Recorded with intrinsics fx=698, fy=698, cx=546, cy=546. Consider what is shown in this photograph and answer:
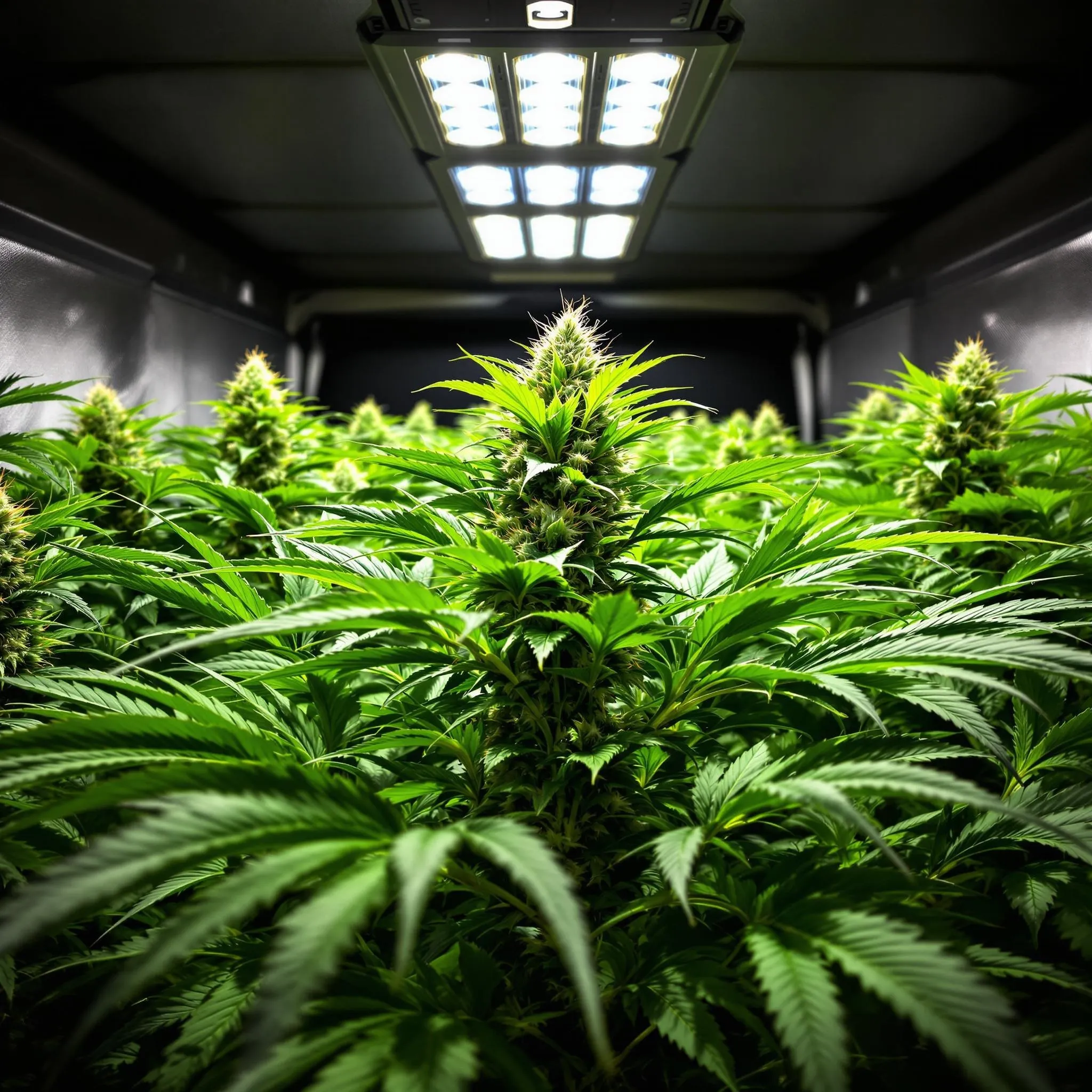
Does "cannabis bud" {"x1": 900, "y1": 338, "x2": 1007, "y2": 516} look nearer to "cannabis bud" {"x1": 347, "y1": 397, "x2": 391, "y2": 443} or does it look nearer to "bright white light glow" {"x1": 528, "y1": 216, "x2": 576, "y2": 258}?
"cannabis bud" {"x1": 347, "y1": 397, "x2": 391, "y2": 443}

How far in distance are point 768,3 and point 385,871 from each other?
226 centimetres

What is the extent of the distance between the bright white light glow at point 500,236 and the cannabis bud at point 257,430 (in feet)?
5.12

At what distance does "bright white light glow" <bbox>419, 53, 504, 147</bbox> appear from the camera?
183 cm

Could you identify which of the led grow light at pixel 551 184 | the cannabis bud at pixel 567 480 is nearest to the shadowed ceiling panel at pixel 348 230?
the led grow light at pixel 551 184

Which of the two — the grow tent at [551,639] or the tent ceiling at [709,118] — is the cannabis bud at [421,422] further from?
the grow tent at [551,639]

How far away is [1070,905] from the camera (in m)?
0.77

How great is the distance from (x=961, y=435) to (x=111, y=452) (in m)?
1.95

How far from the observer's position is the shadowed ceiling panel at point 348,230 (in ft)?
11.0

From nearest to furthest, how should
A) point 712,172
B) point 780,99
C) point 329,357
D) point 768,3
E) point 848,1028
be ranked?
point 848,1028 < point 768,3 < point 780,99 < point 712,172 < point 329,357

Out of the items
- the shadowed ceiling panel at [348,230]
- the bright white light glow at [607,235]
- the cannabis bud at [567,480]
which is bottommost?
the cannabis bud at [567,480]

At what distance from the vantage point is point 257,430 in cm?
176

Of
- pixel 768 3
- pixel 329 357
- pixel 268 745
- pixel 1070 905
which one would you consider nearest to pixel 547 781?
pixel 268 745

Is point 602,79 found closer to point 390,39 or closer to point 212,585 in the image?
point 390,39

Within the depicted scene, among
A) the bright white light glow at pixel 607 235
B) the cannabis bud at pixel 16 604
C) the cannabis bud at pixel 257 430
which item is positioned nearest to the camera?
the cannabis bud at pixel 16 604
